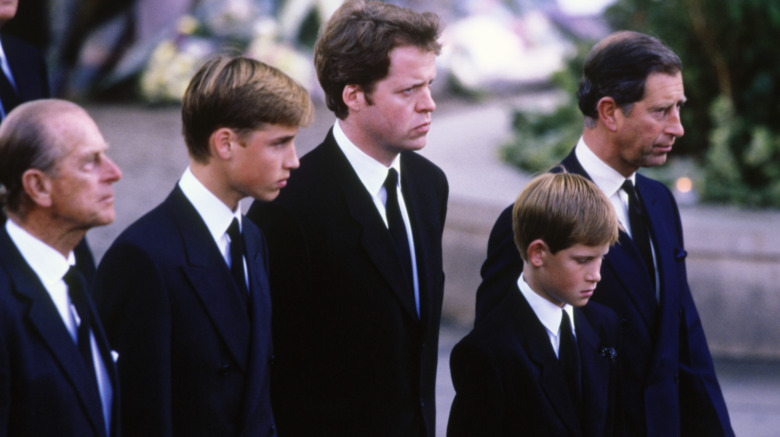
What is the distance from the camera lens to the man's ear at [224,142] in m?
2.76

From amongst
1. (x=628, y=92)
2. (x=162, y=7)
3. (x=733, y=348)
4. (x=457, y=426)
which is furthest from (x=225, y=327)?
(x=162, y=7)

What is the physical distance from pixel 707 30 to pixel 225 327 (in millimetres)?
6537

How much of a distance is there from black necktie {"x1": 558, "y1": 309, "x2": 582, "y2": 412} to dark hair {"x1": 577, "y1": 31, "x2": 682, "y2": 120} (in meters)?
0.79

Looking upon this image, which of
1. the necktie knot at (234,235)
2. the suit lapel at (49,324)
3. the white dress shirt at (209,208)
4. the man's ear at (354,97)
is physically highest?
the man's ear at (354,97)

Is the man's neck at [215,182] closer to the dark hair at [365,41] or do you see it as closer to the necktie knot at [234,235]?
the necktie knot at [234,235]

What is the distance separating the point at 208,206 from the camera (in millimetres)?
2760

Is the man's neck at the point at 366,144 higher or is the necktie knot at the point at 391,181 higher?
the man's neck at the point at 366,144

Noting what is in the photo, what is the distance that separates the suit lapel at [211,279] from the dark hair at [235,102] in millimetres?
169

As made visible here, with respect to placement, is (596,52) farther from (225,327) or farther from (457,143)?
(457,143)

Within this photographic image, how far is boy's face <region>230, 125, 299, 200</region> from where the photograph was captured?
9.01 feet

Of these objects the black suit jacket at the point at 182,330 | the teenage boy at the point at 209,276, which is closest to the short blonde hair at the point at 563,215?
the teenage boy at the point at 209,276

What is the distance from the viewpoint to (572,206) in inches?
119

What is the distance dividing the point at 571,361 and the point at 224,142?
45.6 inches

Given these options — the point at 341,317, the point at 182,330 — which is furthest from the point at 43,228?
the point at 341,317
